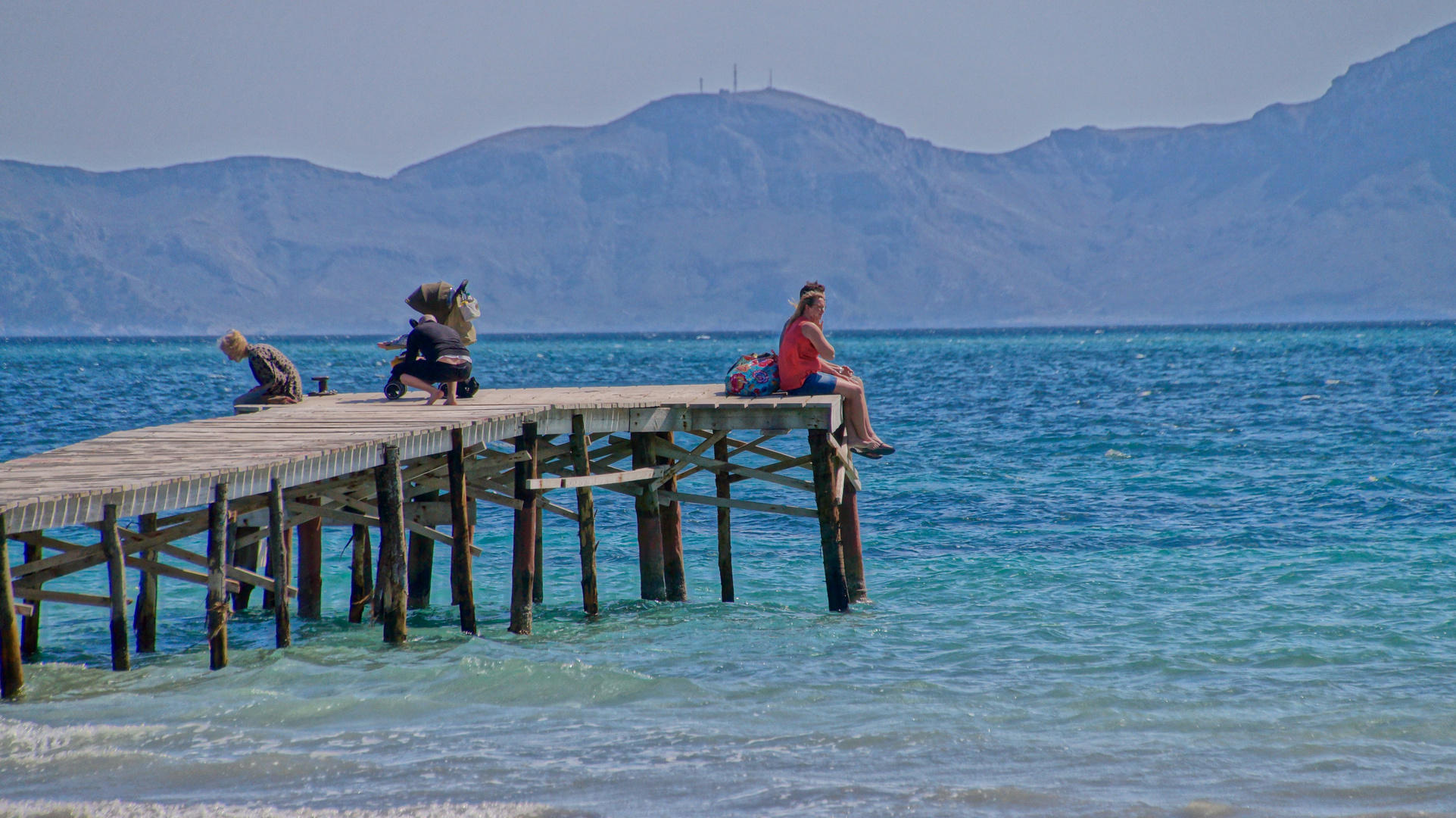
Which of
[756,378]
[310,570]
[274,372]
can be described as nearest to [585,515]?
[756,378]

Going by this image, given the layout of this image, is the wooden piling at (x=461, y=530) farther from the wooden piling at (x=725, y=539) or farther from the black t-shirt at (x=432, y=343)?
the wooden piling at (x=725, y=539)

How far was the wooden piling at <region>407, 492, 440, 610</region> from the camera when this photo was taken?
14156 mm

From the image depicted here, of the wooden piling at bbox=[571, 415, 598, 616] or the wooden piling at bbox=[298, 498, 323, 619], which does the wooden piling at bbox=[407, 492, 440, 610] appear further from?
the wooden piling at bbox=[571, 415, 598, 616]

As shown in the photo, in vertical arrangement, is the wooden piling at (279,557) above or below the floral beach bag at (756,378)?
below

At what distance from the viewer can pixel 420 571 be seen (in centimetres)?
1427

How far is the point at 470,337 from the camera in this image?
46.8 ft

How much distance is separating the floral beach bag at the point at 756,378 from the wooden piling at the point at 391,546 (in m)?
3.65

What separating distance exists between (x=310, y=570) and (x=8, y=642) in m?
4.93

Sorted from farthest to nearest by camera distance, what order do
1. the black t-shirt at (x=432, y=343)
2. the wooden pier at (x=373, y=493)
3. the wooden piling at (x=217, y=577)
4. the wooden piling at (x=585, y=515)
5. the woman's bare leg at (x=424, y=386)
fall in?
the woman's bare leg at (x=424, y=386) < the black t-shirt at (x=432, y=343) < the wooden piling at (x=585, y=515) < the wooden piling at (x=217, y=577) < the wooden pier at (x=373, y=493)

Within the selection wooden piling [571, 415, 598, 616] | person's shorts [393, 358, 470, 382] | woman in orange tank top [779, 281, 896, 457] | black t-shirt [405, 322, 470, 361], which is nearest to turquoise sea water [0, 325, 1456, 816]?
wooden piling [571, 415, 598, 616]

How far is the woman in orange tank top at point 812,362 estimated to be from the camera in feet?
41.7

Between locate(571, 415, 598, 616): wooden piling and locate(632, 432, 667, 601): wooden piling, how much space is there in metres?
0.82

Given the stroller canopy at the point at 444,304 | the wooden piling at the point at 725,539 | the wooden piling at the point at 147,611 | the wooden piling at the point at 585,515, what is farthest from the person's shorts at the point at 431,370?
the wooden piling at the point at 725,539

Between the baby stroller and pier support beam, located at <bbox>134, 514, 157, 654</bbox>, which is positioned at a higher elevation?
the baby stroller
